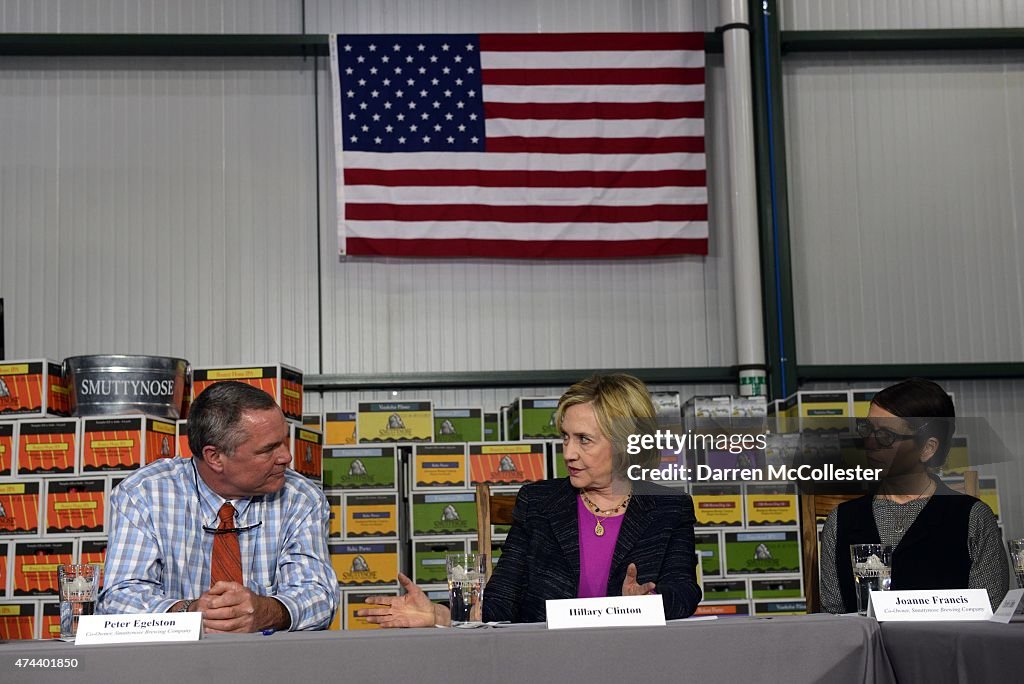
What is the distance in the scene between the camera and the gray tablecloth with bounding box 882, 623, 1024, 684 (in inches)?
66.4

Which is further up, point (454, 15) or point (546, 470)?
point (454, 15)

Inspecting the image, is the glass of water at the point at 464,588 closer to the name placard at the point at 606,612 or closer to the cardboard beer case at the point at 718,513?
the name placard at the point at 606,612

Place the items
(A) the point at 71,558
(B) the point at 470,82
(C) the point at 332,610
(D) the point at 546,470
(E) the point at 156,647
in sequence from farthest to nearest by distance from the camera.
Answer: (B) the point at 470,82
(D) the point at 546,470
(A) the point at 71,558
(C) the point at 332,610
(E) the point at 156,647

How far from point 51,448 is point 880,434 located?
3.68 metres

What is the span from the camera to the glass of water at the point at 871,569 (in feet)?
7.41

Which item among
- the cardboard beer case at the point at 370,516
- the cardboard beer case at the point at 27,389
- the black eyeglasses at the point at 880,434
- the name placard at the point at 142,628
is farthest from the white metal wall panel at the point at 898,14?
the name placard at the point at 142,628

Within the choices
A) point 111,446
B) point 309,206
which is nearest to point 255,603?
point 111,446

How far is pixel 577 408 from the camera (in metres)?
2.83

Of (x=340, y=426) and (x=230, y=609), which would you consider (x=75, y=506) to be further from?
(x=230, y=609)

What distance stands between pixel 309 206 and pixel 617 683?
223 inches

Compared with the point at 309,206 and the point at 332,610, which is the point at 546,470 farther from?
the point at 332,610

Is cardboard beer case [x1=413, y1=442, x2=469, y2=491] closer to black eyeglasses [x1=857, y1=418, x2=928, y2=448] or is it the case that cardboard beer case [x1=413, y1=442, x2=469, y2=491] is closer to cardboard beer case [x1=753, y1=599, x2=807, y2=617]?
cardboard beer case [x1=753, y1=599, x2=807, y2=617]

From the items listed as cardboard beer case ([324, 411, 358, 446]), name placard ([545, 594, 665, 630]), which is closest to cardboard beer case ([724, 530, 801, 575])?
cardboard beer case ([324, 411, 358, 446])

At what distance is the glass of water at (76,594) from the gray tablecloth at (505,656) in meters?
0.25
